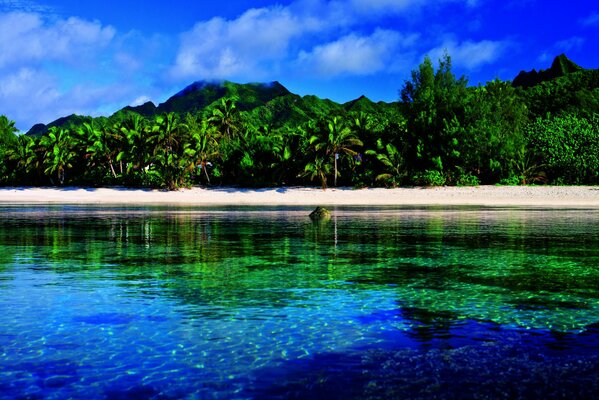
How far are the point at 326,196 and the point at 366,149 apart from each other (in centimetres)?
862

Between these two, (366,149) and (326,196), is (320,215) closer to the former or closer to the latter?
(326,196)

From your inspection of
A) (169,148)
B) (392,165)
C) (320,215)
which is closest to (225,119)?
(169,148)

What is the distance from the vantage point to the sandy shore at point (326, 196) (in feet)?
195

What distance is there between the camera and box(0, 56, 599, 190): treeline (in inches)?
2613

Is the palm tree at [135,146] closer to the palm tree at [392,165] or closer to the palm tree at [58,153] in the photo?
the palm tree at [58,153]

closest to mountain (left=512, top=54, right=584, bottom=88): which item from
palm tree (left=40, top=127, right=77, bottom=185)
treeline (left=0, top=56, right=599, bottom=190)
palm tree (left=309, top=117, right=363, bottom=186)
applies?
treeline (left=0, top=56, right=599, bottom=190)

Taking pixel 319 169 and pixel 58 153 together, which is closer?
pixel 319 169

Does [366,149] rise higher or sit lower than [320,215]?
higher

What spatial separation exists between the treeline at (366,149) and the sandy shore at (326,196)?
6.19 ft

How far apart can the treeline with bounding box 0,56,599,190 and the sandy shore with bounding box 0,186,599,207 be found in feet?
6.19

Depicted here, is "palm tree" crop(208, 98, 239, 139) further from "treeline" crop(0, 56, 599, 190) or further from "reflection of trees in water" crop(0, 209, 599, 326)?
"reflection of trees in water" crop(0, 209, 599, 326)

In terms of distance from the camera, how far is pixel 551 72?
14638 centimetres

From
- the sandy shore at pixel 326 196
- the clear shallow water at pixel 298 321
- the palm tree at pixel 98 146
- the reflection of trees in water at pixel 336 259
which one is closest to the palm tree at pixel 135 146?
the palm tree at pixel 98 146

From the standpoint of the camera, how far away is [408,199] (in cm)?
6250
